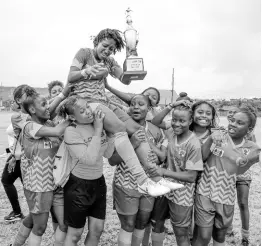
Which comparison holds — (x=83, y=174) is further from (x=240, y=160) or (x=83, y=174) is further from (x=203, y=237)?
(x=240, y=160)

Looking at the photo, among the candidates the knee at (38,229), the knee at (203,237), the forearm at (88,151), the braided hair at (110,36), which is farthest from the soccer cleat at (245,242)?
the braided hair at (110,36)

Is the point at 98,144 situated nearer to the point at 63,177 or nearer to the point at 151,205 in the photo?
the point at 63,177

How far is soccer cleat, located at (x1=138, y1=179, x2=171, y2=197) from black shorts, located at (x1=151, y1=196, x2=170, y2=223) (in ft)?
1.21

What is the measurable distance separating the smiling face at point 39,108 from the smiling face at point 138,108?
921 mm

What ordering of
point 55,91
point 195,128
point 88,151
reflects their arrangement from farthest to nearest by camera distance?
1. point 55,91
2. point 195,128
3. point 88,151

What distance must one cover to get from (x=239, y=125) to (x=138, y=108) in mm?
1048

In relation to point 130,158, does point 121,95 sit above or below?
above

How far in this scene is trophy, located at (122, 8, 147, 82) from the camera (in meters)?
3.01

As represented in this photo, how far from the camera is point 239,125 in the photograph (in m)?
2.54

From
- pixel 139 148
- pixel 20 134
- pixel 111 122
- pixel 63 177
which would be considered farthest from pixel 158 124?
pixel 20 134

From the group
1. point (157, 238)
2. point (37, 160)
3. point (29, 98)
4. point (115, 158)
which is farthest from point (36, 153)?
point (157, 238)

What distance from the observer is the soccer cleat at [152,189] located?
2332 mm

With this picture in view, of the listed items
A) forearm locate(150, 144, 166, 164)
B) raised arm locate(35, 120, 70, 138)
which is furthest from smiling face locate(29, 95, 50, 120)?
forearm locate(150, 144, 166, 164)

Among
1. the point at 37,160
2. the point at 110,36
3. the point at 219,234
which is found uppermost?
the point at 110,36
